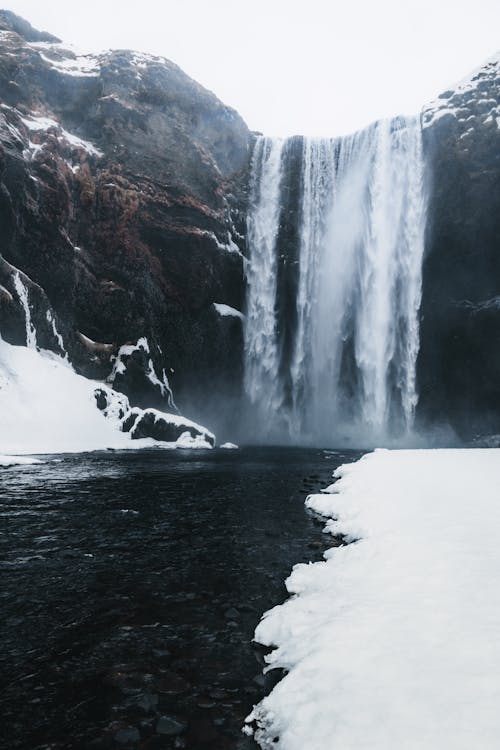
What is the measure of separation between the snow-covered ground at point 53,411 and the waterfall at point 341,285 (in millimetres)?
14707

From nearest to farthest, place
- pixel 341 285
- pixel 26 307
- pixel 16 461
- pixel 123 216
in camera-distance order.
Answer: pixel 16 461 < pixel 26 307 < pixel 123 216 < pixel 341 285

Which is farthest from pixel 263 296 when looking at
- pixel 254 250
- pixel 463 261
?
pixel 463 261

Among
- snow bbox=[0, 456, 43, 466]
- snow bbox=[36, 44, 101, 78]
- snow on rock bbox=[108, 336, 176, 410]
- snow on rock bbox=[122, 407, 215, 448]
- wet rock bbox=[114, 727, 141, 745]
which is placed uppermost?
snow bbox=[36, 44, 101, 78]

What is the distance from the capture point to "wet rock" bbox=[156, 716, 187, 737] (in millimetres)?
3268

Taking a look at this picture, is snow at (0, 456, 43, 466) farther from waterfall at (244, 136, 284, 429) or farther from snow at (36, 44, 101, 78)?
snow at (36, 44, 101, 78)

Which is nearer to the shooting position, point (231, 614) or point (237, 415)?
point (231, 614)

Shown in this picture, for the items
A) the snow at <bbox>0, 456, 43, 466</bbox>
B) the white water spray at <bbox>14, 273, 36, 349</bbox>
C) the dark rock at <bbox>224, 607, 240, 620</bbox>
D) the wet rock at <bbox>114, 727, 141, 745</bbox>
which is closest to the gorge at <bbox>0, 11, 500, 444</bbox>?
the white water spray at <bbox>14, 273, 36, 349</bbox>

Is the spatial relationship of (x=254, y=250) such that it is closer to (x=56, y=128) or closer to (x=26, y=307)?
(x=56, y=128)

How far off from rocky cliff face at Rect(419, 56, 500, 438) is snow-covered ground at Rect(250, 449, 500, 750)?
35860 mm

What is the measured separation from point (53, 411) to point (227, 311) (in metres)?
20.3

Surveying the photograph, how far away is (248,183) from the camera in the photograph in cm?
4362

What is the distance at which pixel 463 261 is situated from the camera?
1523 inches

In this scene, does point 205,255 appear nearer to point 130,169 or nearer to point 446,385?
point 130,169

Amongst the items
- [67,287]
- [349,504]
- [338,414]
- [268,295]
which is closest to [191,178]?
[268,295]
